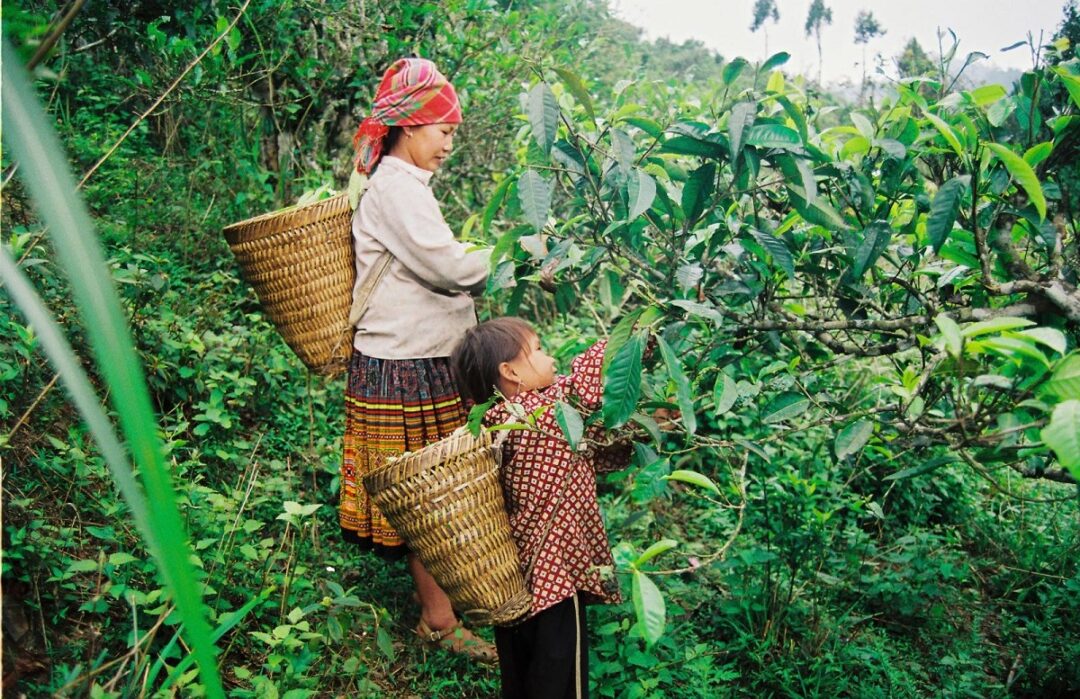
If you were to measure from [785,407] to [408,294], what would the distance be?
1.14 metres

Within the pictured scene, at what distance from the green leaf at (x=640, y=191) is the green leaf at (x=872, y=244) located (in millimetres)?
399

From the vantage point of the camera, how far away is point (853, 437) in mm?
1292

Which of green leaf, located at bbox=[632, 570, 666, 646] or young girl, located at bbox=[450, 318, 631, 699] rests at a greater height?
green leaf, located at bbox=[632, 570, 666, 646]

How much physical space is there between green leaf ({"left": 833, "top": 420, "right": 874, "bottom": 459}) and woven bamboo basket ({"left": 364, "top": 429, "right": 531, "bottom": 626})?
680 millimetres

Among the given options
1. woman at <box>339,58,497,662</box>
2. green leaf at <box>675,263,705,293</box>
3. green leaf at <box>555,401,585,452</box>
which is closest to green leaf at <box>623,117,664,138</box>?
green leaf at <box>675,263,705,293</box>

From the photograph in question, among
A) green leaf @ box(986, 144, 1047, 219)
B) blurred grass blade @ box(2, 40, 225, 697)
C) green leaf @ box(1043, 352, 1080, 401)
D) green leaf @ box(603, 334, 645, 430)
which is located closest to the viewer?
blurred grass blade @ box(2, 40, 225, 697)

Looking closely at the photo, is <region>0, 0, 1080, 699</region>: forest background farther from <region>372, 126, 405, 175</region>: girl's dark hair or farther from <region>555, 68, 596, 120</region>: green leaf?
<region>372, 126, 405, 175</region>: girl's dark hair

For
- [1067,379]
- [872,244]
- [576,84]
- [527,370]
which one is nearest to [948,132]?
[872,244]

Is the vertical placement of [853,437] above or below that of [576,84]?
below

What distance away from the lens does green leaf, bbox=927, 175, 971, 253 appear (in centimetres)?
119

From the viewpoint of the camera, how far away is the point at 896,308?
5.83 feet

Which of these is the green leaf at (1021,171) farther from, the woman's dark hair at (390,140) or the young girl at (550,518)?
the woman's dark hair at (390,140)

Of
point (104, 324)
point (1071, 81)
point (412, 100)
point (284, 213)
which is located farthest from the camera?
point (412, 100)

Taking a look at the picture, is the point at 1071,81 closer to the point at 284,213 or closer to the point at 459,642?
the point at 284,213
